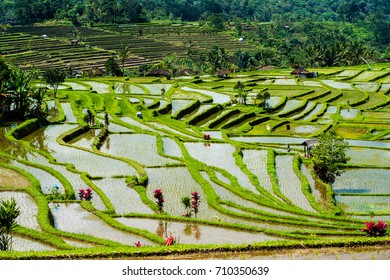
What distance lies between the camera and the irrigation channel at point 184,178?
12359 mm

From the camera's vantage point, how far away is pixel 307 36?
293 ft

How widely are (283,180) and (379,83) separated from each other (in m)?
29.5

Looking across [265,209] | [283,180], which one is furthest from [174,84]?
[265,209]

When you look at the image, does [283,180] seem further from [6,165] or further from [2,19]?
[2,19]

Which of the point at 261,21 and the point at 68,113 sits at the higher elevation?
the point at 68,113

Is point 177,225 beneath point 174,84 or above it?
above

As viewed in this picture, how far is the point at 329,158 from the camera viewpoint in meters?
18.2

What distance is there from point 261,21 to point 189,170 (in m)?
98.0

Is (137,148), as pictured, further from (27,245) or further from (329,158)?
(27,245)

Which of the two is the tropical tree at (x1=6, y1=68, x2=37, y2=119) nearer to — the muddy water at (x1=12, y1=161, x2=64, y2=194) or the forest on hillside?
the muddy water at (x1=12, y1=161, x2=64, y2=194)

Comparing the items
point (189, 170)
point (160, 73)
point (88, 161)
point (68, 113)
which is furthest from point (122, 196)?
point (160, 73)

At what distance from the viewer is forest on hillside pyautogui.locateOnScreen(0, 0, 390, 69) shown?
2500 inches

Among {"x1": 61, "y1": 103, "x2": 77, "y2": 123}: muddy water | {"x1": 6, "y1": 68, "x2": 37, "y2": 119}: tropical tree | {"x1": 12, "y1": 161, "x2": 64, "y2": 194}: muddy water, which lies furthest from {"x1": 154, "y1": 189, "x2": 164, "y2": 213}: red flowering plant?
{"x1": 6, "y1": 68, "x2": 37, "y2": 119}: tropical tree

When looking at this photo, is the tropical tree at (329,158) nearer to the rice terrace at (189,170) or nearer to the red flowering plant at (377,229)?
the rice terrace at (189,170)
